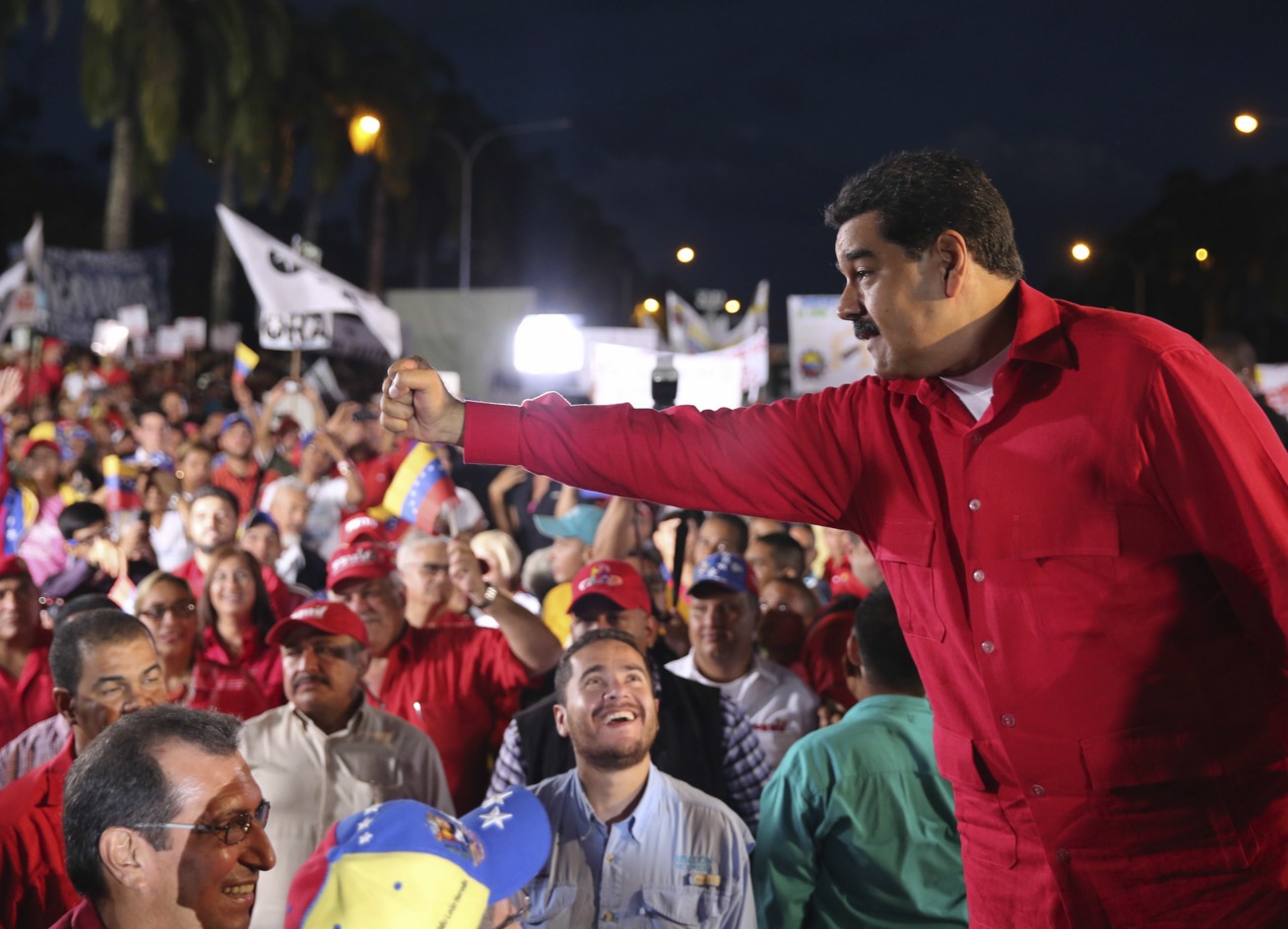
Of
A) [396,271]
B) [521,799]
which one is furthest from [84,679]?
[396,271]

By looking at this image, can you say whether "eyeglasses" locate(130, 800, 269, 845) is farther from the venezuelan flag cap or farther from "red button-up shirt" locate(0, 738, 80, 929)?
"red button-up shirt" locate(0, 738, 80, 929)

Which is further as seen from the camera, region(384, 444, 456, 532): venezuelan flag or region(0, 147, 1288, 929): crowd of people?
region(384, 444, 456, 532): venezuelan flag

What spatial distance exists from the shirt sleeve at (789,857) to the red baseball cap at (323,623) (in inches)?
78.7

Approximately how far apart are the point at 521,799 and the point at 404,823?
0.48m

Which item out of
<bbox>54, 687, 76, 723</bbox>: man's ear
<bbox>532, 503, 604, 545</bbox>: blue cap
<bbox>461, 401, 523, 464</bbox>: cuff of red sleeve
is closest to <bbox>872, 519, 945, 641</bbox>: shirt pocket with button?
<bbox>461, 401, 523, 464</bbox>: cuff of red sleeve

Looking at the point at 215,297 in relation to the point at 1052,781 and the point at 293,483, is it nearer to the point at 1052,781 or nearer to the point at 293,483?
the point at 293,483

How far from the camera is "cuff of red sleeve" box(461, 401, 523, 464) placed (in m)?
2.83

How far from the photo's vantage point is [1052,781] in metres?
2.53

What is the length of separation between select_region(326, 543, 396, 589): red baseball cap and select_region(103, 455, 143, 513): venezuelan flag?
436 cm

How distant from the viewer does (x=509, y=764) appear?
17.1 ft

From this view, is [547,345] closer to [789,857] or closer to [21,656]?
[21,656]

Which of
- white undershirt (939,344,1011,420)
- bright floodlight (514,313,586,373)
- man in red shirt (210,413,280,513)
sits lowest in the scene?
man in red shirt (210,413,280,513)

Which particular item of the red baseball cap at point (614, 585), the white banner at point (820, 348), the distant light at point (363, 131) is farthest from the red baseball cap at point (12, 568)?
the distant light at point (363, 131)

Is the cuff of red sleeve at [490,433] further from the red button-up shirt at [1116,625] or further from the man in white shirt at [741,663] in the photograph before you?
the man in white shirt at [741,663]
